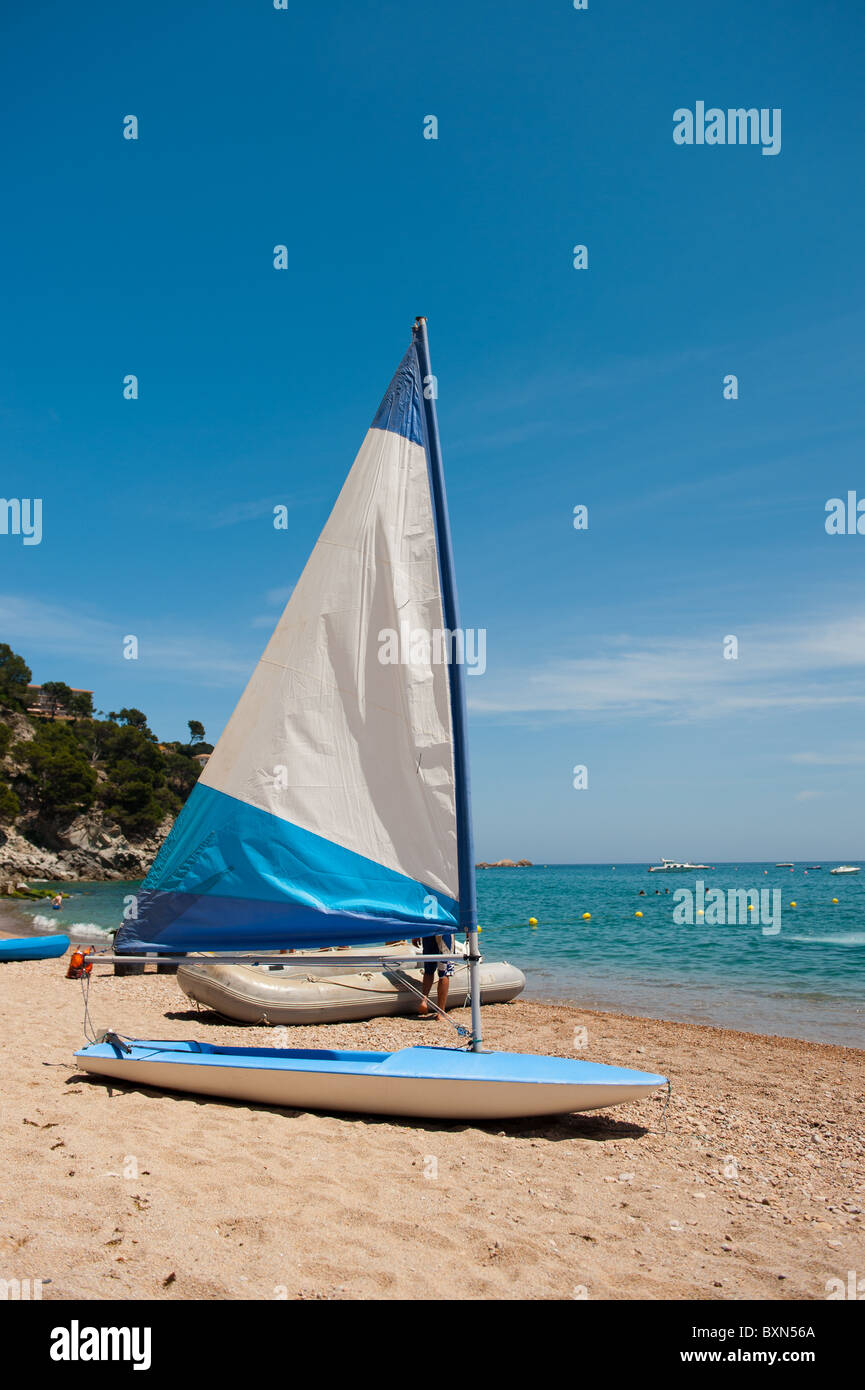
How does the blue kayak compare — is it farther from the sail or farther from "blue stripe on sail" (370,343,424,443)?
"blue stripe on sail" (370,343,424,443)

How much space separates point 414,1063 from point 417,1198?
1732mm

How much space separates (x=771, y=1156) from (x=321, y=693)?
5.48 metres

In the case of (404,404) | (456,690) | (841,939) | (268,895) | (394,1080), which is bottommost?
(841,939)

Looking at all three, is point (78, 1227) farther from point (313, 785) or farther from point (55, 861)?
point (55, 861)

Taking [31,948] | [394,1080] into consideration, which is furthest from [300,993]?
[31,948]

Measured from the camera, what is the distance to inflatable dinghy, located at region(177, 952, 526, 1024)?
11.5 meters

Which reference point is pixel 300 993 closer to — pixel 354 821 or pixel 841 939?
pixel 354 821

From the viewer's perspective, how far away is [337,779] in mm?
6512

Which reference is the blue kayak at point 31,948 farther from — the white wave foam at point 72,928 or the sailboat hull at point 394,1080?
the sailboat hull at point 394,1080

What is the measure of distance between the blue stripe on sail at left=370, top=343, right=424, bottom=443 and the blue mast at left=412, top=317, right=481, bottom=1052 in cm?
7

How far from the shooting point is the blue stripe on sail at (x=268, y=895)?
247 inches

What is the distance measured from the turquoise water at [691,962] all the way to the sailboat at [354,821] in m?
9.68

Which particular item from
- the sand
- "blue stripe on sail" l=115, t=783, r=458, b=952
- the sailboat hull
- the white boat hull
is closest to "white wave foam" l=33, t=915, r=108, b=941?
the white boat hull

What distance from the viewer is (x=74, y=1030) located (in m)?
10.5
